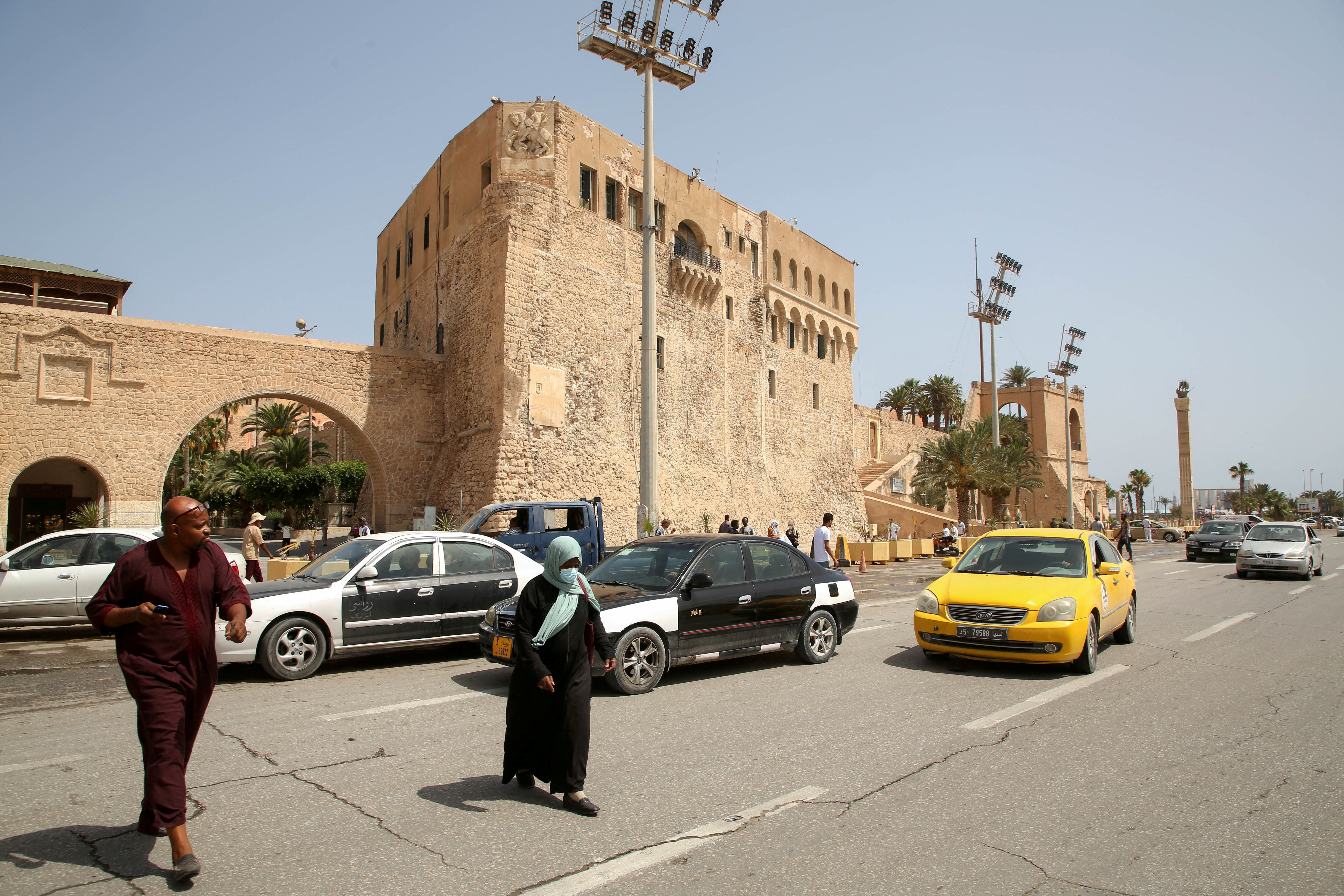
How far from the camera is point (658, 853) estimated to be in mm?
3752

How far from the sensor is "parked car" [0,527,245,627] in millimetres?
10477

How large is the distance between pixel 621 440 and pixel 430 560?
1802 centimetres

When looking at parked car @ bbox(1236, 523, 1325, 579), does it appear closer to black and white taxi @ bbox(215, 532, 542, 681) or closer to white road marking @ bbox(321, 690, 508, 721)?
black and white taxi @ bbox(215, 532, 542, 681)

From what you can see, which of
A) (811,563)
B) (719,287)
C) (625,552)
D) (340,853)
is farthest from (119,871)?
(719,287)

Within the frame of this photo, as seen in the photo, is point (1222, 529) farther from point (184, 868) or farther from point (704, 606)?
point (184, 868)

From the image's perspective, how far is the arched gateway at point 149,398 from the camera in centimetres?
1906

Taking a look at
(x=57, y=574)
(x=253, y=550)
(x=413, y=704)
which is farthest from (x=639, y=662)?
(x=253, y=550)

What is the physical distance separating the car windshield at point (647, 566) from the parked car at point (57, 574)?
21.0 ft

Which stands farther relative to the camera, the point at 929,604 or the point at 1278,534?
the point at 1278,534

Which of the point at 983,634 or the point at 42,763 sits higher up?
the point at 983,634

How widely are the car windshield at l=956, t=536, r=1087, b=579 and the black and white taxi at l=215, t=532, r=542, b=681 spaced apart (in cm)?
534

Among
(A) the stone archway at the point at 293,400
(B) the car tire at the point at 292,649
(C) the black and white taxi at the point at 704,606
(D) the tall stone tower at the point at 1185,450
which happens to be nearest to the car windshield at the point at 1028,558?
(C) the black and white taxi at the point at 704,606

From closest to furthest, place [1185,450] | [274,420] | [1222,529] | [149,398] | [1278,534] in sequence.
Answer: [149,398], [1278,534], [1222,529], [274,420], [1185,450]

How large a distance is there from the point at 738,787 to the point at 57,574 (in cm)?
1067
